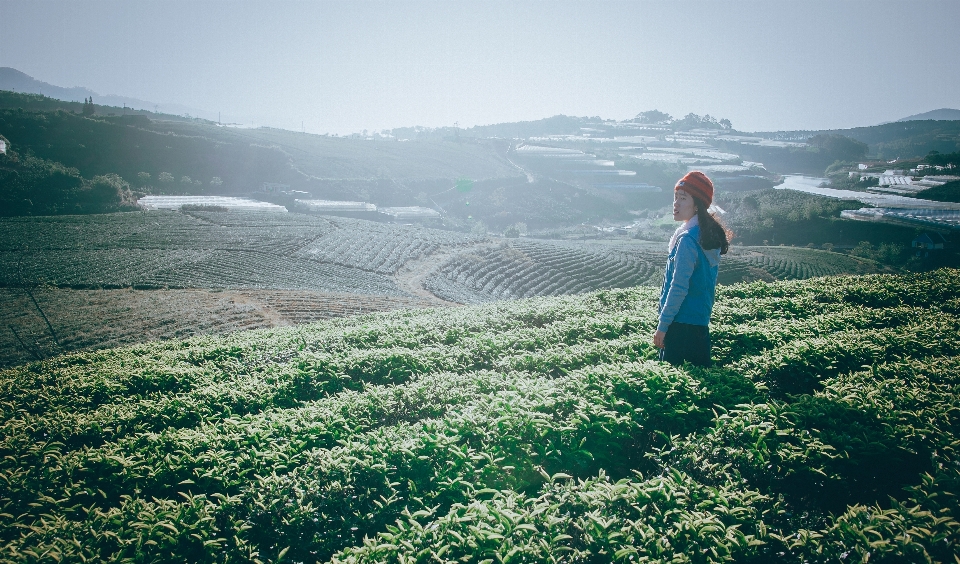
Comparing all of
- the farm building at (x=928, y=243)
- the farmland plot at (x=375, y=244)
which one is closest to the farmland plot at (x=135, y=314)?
the farmland plot at (x=375, y=244)

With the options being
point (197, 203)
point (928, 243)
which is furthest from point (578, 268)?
point (197, 203)

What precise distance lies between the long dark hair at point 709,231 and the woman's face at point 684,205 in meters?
0.05

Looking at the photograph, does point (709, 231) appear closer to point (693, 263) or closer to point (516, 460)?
point (693, 263)

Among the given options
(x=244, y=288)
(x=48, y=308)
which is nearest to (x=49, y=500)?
(x=48, y=308)

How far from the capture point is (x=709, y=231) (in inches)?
177

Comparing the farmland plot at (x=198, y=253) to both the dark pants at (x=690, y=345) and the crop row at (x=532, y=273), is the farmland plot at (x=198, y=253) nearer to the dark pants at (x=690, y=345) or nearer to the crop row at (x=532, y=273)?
the crop row at (x=532, y=273)

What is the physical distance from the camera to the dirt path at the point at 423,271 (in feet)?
103

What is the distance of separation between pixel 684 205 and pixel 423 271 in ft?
112

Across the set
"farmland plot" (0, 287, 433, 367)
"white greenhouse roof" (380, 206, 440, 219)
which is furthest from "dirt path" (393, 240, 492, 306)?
"white greenhouse roof" (380, 206, 440, 219)

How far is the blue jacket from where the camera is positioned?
4508mm

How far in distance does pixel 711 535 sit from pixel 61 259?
3794 cm

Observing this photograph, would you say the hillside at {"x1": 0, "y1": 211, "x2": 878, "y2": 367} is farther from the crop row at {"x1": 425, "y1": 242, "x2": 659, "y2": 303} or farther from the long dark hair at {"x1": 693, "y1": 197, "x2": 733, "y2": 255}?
the long dark hair at {"x1": 693, "y1": 197, "x2": 733, "y2": 255}

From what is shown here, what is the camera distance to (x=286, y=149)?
8569 centimetres

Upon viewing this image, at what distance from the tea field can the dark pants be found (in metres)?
0.30
